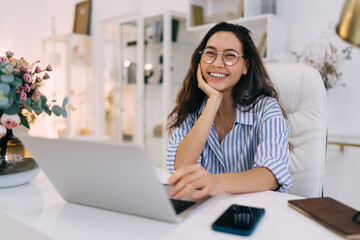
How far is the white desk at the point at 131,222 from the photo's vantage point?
616 mm

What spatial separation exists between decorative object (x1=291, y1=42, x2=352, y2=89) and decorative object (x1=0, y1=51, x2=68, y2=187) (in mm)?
1606

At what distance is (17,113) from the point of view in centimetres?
97

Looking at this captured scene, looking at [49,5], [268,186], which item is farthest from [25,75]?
[49,5]

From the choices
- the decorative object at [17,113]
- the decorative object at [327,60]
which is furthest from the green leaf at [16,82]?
the decorative object at [327,60]

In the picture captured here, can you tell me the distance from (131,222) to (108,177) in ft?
0.36

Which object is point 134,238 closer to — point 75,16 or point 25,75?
point 25,75

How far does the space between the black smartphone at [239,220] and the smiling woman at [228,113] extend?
36 cm

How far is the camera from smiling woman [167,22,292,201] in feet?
3.91

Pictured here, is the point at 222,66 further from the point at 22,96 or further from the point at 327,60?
the point at 327,60

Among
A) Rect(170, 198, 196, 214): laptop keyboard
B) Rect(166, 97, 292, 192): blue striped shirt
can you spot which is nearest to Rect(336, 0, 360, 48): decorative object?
Rect(170, 198, 196, 214): laptop keyboard

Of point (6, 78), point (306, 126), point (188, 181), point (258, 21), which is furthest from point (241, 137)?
point (258, 21)

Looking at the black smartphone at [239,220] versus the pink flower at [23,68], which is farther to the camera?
the pink flower at [23,68]

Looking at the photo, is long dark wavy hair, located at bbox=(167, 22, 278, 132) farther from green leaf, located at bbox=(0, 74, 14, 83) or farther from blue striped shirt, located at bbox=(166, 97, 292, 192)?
green leaf, located at bbox=(0, 74, 14, 83)

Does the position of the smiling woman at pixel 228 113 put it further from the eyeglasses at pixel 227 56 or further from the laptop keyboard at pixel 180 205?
the laptop keyboard at pixel 180 205
